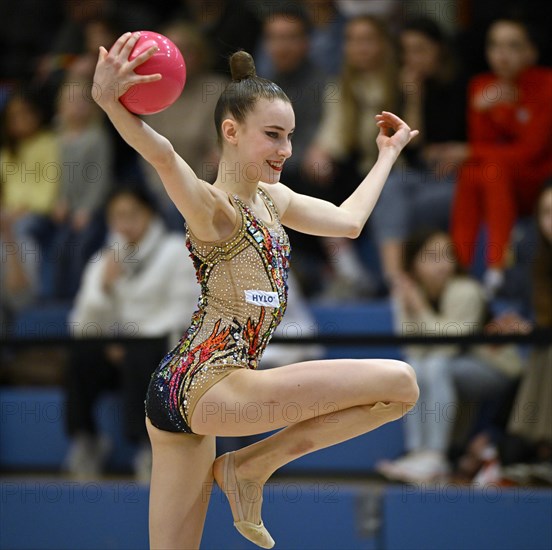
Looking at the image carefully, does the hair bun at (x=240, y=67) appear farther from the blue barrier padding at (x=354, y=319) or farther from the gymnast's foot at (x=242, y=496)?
the blue barrier padding at (x=354, y=319)

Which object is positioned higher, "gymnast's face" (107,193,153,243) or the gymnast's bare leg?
"gymnast's face" (107,193,153,243)

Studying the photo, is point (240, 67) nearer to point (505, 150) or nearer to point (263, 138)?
point (263, 138)

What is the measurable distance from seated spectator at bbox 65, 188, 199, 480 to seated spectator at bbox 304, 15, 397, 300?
90cm

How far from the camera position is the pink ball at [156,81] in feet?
7.91

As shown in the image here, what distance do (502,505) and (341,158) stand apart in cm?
209

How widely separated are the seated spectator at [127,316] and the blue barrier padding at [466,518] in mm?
1062

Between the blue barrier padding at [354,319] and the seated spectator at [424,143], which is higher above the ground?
the seated spectator at [424,143]

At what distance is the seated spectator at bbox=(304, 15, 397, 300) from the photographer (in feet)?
17.1

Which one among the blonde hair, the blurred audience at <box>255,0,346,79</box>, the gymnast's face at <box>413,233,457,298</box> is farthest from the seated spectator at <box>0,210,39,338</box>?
the gymnast's face at <box>413,233,457,298</box>

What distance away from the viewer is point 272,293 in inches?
105

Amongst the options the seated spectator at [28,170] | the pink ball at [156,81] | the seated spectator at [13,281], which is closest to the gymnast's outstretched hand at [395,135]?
the pink ball at [156,81]

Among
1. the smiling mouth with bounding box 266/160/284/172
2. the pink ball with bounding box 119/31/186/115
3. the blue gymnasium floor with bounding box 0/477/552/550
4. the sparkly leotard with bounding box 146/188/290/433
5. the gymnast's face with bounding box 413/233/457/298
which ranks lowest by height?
the blue gymnasium floor with bounding box 0/477/552/550

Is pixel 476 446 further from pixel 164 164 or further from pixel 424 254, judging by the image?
pixel 164 164

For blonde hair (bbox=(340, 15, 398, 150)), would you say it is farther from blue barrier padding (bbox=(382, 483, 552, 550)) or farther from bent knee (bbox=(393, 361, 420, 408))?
bent knee (bbox=(393, 361, 420, 408))
